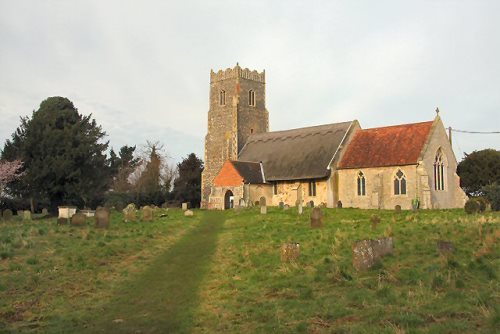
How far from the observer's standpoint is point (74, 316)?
29.7 feet

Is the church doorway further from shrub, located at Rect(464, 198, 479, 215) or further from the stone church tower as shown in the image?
shrub, located at Rect(464, 198, 479, 215)

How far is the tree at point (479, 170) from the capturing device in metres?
50.2

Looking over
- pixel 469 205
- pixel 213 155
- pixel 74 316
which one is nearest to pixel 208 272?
pixel 74 316

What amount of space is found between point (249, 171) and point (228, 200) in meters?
3.14

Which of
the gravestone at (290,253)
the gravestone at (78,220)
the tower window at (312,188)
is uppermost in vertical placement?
the tower window at (312,188)

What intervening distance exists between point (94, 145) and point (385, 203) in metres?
22.1

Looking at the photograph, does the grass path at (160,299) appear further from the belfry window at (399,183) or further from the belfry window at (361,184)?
the belfry window at (361,184)

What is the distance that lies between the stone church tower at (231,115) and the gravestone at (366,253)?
1551 inches

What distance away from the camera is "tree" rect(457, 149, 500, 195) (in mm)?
50156

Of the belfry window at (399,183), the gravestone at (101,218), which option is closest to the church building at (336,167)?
the belfry window at (399,183)

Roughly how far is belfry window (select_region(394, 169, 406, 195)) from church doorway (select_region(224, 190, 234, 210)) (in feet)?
45.5

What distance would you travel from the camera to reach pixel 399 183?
36188mm

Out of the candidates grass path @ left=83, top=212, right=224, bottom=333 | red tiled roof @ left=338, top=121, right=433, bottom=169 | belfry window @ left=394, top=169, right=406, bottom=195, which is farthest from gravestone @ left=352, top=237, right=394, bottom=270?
belfry window @ left=394, top=169, right=406, bottom=195

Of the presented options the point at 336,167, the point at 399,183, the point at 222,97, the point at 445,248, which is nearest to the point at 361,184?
the point at 336,167
